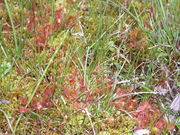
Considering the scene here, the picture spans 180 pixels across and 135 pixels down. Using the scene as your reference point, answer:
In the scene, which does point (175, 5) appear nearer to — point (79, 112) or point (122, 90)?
point (122, 90)

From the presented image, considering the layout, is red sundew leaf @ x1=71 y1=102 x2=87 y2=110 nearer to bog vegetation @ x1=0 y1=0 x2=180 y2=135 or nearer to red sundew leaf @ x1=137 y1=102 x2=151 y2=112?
bog vegetation @ x1=0 y1=0 x2=180 y2=135

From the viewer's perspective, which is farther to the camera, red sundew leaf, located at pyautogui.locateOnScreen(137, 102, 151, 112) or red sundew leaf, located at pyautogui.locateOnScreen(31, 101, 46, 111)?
red sundew leaf, located at pyautogui.locateOnScreen(137, 102, 151, 112)

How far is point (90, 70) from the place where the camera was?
7.47 ft

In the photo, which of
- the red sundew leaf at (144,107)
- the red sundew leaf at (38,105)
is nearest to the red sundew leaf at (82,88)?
the red sundew leaf at (38,105)

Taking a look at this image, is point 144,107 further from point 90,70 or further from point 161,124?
point 90,70

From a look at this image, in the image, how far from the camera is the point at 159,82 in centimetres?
230

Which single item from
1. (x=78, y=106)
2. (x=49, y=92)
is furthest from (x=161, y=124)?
(x=49, y=92)

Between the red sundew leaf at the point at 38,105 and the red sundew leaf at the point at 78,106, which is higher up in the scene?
the red sundew leaf at the point at 38,105

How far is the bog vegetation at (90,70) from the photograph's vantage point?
6.69 feet

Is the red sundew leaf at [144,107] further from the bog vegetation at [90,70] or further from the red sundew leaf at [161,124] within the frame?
the red sundew leaf at [161,124]

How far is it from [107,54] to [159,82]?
50 centimetres

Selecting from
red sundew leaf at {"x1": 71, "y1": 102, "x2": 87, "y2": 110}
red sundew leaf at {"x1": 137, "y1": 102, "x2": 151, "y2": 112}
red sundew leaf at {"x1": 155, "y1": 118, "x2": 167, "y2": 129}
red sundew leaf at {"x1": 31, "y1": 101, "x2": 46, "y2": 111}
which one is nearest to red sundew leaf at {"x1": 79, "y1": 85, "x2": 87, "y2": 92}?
red sundew leaf at {"x1": 71, "y1": 102, "x2": 87, "y2": 110}

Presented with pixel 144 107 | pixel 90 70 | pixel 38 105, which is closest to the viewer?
pixel 38 105

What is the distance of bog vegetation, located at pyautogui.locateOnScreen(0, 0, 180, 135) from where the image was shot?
204 cm
